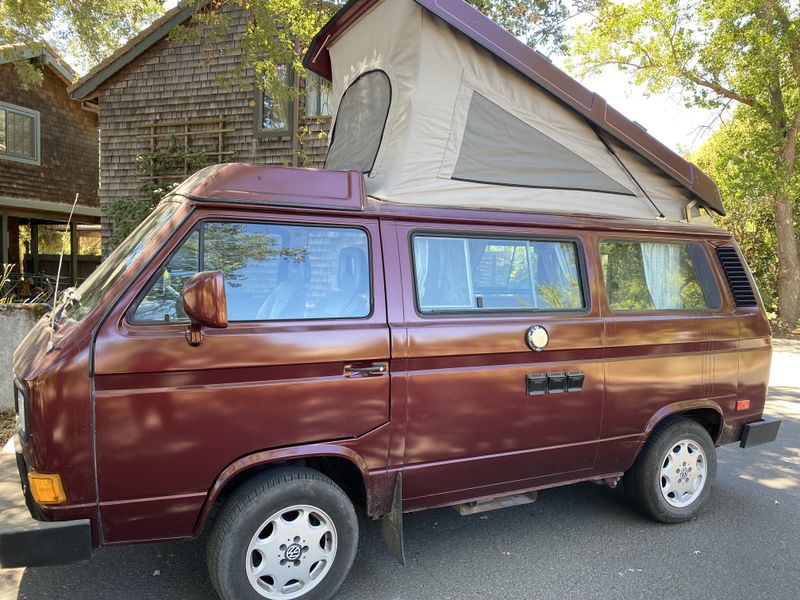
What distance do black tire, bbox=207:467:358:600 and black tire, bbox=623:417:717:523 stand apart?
218 cm

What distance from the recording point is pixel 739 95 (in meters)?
13.5

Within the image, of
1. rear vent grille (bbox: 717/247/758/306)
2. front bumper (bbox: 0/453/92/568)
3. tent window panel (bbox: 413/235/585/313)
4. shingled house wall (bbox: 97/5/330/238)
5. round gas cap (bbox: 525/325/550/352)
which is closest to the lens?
front bumper (bbox: 0/453/92/568)

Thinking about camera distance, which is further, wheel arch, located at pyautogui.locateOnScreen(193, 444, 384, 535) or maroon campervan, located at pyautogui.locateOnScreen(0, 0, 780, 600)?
wheel arch, located at pyautogui.locateOnScreen(193, 444, 384, 535)

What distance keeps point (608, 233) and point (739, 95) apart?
1246 centimetres

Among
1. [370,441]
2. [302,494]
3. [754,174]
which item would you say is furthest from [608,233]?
[754,174]

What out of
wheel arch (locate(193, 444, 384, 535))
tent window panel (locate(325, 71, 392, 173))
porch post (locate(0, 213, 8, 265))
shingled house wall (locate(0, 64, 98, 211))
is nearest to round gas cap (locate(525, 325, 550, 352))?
wheel arch (locate(193, 444, 384, 535))

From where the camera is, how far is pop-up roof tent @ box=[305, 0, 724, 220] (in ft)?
11.4

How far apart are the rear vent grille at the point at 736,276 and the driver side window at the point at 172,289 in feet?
12.3

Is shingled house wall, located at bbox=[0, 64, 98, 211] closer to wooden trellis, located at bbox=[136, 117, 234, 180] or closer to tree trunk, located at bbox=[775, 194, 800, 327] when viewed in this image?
wooden trellis, located at bbox=[136, 117, 234, 180]

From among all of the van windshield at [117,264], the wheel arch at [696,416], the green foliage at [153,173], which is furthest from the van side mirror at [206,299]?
the green foliage at [153,173]

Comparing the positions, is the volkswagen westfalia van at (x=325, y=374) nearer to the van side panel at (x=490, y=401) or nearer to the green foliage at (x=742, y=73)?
the van side panel at (x=490, y=401)

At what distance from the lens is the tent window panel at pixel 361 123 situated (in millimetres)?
3822

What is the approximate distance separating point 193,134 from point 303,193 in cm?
1078

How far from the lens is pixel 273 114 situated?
1193cm
